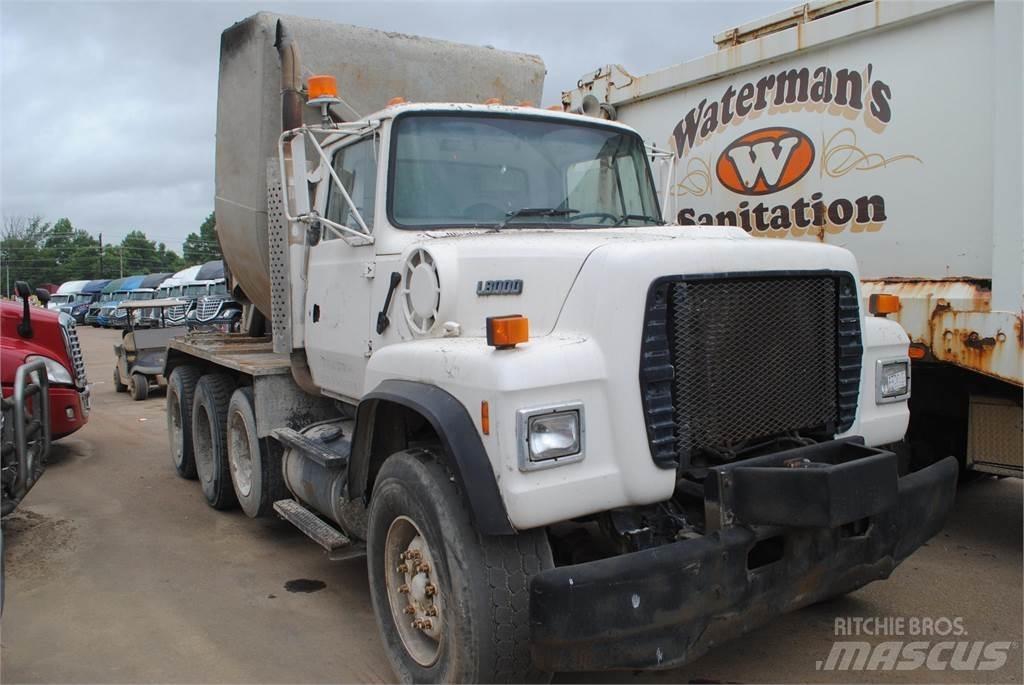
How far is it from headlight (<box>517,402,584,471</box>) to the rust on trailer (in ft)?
9.46

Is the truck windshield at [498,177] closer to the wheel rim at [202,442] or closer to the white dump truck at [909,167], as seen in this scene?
the white dump truck at [909,167]

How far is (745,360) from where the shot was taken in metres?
3.32

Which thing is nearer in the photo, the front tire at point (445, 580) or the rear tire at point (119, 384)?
the front tire at point (445, 580)

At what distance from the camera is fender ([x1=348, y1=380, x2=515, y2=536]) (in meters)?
2.91

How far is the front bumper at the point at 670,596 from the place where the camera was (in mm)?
2811

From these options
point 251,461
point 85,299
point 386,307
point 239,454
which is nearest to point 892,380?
point 386,307

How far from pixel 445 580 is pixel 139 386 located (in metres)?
11.4

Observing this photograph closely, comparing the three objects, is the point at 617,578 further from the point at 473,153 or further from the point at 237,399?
the point at 237,399

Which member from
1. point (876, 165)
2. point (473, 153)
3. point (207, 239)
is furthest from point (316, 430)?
point (207, 239)

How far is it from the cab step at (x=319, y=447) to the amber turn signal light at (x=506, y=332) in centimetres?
163

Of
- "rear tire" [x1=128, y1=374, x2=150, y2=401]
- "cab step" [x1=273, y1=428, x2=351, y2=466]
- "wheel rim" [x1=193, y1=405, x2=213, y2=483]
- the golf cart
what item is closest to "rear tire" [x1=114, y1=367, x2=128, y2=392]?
the golf cart

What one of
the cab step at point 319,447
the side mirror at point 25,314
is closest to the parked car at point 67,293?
the side mirror at point 25,314

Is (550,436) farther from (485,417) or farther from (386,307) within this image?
(386,307)

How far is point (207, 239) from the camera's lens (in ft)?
270
